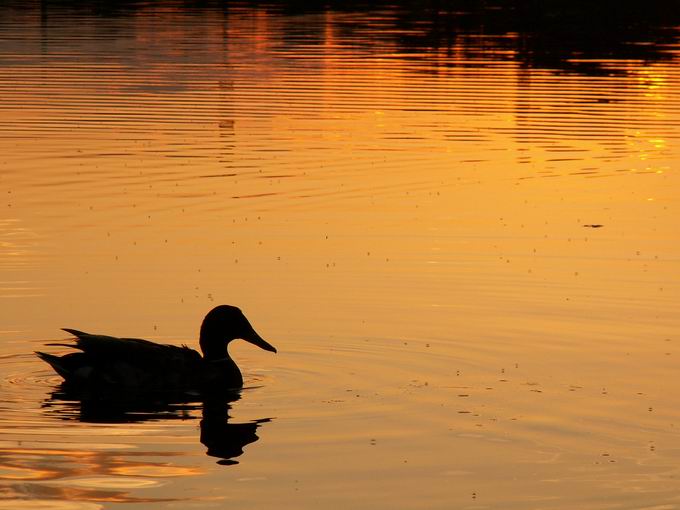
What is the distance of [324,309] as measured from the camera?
1628 centimetres

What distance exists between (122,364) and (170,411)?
2.32ft

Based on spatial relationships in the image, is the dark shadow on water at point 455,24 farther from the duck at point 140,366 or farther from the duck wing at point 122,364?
→ the duck wing at point 122,364

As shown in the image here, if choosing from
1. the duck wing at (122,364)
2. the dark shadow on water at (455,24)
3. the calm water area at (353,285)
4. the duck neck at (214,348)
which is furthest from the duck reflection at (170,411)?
the dark shadow on water at (455,24)

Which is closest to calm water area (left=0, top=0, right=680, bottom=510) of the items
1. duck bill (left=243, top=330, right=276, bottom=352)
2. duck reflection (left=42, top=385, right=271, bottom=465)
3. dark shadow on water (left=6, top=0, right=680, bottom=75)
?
duck reflection (left=42, top=385, right=271, bottom=465)

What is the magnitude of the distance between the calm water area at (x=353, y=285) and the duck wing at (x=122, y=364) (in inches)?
12.1

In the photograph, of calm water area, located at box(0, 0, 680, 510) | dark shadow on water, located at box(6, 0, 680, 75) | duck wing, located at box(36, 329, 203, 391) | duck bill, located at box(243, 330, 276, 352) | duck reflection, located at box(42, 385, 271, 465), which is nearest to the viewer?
calm water area, located at box(0, 0, 680, 510)

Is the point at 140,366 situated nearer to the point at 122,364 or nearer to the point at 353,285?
the point at 122,364

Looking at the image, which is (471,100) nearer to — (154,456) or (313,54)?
(313,54)

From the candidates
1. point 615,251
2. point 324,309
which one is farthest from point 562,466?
point 615,251

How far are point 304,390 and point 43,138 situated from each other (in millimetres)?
16650

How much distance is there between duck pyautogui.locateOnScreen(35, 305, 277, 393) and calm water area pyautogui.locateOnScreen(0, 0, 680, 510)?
0.92ft

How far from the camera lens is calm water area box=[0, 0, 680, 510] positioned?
11.4 meters

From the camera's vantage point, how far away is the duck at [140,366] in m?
13.6

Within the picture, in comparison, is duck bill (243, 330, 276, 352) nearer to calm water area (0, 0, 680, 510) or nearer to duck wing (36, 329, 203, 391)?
calm water area (0, 0, 680, 510)
